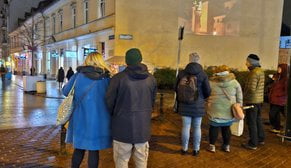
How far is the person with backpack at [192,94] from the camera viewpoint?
16.6 feet


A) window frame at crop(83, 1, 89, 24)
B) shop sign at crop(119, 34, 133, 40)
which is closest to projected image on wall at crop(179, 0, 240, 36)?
shop sign at crop(119, 34, 133, 40)

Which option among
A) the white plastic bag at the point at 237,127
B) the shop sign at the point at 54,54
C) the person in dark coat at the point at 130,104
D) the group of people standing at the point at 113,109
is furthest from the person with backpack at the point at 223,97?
the shop sign at the point at 54,54

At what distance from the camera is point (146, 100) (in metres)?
3.57

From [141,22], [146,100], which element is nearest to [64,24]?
[141,22]

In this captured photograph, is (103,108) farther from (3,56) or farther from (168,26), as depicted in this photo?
(3,56)

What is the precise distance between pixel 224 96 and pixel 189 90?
77 cm

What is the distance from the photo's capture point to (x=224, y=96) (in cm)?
542

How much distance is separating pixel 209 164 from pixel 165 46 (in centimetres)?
1610

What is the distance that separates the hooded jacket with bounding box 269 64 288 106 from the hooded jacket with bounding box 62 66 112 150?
193 inches

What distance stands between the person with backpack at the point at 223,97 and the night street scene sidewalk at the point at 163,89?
18 mm

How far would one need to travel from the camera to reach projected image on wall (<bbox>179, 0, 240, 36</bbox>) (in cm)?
2173

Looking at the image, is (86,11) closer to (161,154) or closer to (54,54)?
(54,54)

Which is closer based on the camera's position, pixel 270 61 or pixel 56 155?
pixel 56 155

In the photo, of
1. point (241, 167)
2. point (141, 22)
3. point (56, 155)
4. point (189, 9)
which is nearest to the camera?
point (241, 167)
